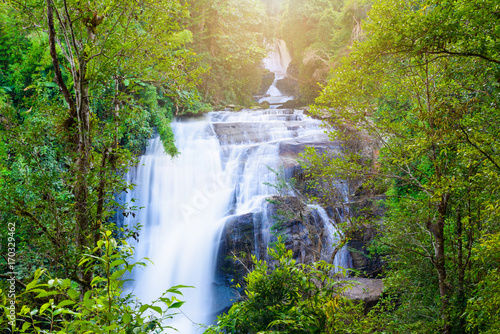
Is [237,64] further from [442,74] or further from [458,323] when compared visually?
[458,323]

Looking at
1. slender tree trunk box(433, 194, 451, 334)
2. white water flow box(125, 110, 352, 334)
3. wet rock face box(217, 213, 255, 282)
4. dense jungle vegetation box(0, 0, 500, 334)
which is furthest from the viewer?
white water flow box(125, 110, 352, 334)

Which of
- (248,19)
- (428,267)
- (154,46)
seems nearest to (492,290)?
(428,267)

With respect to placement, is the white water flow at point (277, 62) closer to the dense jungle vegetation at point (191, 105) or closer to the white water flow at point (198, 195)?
the white water flow at point (198, 195)

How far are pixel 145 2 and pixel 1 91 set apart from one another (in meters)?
8.06

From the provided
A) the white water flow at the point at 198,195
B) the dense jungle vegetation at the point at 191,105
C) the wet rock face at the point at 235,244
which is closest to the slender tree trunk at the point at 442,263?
the dense jungle vegetation at the point at 191,105

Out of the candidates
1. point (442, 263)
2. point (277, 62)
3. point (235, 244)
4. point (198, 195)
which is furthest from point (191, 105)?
point (277, 62)

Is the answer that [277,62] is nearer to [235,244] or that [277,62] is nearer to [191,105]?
[235,244]

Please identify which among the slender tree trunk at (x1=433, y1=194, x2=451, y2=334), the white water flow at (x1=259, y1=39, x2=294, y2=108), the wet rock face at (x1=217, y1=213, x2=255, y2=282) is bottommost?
the wet rock face at (x1=217, y1=213, x2=255, y2=282)

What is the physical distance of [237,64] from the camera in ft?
63.4

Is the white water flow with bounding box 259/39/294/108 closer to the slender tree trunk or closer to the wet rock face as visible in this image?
the wet rock face

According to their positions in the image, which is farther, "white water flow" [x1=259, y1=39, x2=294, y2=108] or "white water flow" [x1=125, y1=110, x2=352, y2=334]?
"white water flow" [x1=259, y1=39, x2=294, y2=108]

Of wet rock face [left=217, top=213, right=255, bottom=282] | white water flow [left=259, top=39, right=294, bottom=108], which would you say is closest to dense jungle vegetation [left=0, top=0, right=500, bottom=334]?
wet rock face [left=217, top=213, right=255, bottom=282]

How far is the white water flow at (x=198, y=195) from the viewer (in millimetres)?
9602

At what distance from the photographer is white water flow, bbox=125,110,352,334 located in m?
9.60
